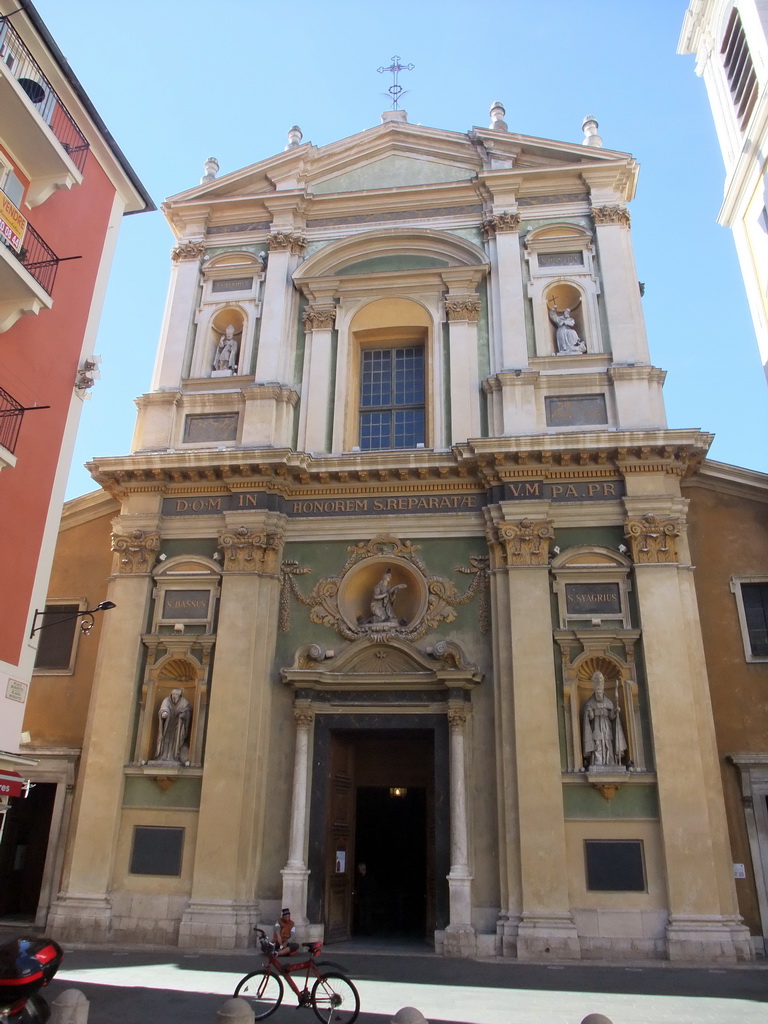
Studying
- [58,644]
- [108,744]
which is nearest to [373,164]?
[58,644]

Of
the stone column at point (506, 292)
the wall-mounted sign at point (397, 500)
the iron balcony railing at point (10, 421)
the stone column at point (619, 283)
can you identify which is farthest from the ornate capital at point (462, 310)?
the iron balcony railing at point (10, 421)

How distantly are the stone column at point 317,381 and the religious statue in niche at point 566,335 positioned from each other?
4.88 metres

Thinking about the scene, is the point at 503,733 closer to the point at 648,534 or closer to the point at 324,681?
the point at 324,681

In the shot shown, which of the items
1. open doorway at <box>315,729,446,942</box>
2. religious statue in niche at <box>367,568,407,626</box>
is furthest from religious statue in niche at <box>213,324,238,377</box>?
open doorway at <box>315,729,446,942</box>

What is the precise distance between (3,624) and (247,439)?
6.93m

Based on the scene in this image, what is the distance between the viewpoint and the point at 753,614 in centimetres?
1526

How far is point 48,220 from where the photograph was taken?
44.0 feet

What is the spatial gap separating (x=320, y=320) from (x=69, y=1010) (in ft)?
47.7

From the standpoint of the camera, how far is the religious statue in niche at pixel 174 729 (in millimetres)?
15125

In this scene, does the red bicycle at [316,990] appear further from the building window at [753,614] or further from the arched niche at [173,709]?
the building window at [753,614]

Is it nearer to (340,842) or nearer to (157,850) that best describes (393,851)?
(340,842)

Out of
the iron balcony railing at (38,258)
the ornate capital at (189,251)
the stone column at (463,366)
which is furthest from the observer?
the ornate capital at (189,251)

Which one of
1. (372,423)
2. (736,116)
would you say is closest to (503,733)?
(372,423)

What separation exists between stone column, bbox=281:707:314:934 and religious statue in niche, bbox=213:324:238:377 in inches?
310
